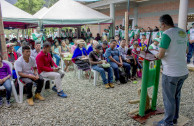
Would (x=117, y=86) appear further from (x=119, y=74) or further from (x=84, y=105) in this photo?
(x=84, y=105)

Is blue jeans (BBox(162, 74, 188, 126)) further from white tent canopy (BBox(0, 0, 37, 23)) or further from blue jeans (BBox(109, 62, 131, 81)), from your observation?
white tent canopy (BBox(0, 0, 37, 23))

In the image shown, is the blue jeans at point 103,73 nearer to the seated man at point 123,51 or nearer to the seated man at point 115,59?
the seated man at point 115,59

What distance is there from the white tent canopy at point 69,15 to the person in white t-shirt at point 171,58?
21.9 ft

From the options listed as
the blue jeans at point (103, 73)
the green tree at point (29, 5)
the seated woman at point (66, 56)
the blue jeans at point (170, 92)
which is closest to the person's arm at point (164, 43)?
the blue jeans at point (170, 92)

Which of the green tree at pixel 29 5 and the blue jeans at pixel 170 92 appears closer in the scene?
the blue jeans at pixel 170 92

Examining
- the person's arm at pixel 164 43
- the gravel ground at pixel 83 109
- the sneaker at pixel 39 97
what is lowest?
the gravel ground at pixel 83 109

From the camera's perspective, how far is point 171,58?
85.1 inches

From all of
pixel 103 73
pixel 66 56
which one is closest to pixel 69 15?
pixel 66 56

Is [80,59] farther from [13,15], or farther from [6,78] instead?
[13,15]

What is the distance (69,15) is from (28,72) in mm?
5791

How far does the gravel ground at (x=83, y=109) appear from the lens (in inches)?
109

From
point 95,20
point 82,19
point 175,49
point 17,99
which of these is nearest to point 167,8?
point 95,20

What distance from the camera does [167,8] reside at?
442 inches

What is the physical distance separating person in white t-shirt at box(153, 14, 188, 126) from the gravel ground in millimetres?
735
